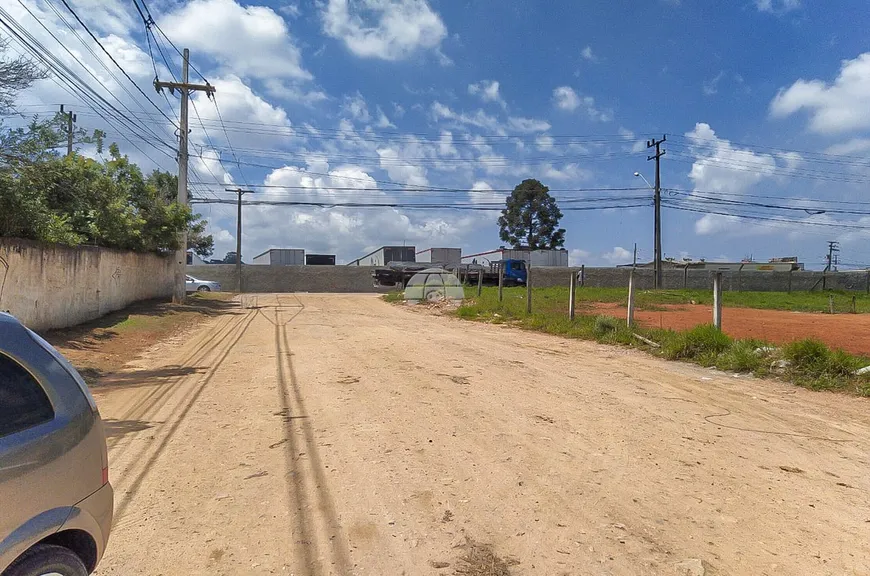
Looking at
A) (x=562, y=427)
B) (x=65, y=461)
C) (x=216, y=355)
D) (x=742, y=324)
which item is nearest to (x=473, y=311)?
(x=742, y=324)

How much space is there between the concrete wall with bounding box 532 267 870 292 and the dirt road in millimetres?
41704

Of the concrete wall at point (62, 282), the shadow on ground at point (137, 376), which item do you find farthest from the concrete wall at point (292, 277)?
the shadow on ground at point (137, 376)

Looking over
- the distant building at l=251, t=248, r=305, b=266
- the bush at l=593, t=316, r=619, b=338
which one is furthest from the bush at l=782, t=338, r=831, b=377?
the distant building at l=251, t=248, r=305, b=266

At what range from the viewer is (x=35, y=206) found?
1193 cm

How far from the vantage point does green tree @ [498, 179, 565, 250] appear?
243 ft

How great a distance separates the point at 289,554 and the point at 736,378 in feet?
27.7

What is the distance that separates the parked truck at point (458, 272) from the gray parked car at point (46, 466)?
33.6m

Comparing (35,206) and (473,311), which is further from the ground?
(35,206)

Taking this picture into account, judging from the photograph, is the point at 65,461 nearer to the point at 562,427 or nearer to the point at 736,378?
the point at 562,427

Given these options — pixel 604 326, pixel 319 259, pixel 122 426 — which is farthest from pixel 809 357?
pixel 319 259

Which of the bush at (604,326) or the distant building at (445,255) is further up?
the distant building at (445,255)

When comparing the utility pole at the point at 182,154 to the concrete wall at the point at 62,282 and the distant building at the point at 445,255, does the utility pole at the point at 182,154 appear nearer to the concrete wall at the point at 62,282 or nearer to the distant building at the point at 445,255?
the concrete wall at the point at 62,282

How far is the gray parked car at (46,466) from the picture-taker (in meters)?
2.24

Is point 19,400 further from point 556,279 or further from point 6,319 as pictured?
point 556,279
